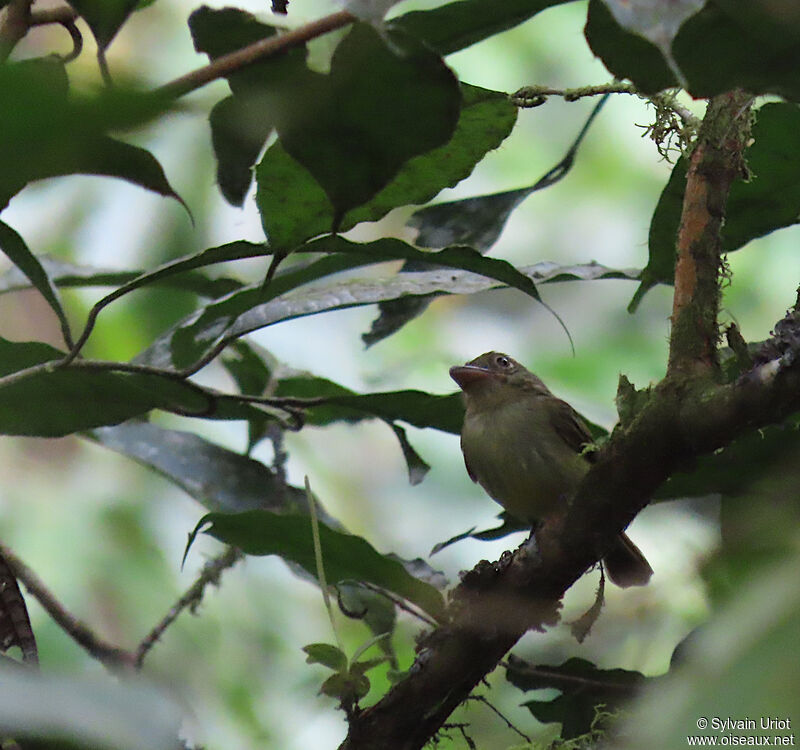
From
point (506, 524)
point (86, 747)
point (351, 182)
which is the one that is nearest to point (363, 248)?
point (351, 182)

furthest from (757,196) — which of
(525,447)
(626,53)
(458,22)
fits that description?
(525,447)

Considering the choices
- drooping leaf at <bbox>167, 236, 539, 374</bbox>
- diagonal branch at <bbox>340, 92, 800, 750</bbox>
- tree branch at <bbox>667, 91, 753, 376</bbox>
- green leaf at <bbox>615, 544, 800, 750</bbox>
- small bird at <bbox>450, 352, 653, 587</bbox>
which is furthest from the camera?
small bird at <bbox>450, 352, 653, 587</bbox>

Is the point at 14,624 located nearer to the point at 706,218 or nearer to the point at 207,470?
the point at 207,470

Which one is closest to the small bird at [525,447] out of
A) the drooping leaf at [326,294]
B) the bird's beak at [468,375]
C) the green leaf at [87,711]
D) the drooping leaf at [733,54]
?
the bird's beak at [468,375]

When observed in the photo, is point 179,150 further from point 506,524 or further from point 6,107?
point 6,107

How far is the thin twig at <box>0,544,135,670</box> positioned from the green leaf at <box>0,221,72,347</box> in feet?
2.00

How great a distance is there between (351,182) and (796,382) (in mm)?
535

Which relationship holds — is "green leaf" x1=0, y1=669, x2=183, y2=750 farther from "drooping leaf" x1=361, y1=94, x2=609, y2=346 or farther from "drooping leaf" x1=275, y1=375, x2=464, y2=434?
"drooping leaf" x1=361, y1=94, x2=609, y2=346

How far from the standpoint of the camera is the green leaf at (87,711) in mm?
576

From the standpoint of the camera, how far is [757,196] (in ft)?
6.25

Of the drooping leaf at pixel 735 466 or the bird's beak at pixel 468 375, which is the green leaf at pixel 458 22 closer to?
the drooping leaf at pixel 735 466

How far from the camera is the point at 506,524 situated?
225 cm

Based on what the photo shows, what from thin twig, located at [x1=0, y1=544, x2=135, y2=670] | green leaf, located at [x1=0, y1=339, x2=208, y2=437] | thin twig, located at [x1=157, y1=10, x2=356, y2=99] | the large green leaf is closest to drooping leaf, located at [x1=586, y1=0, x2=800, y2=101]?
thin twig, located at [x1=157, y1=10, x2=356, y2=99]

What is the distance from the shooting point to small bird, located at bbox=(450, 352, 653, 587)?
2.80 meters
